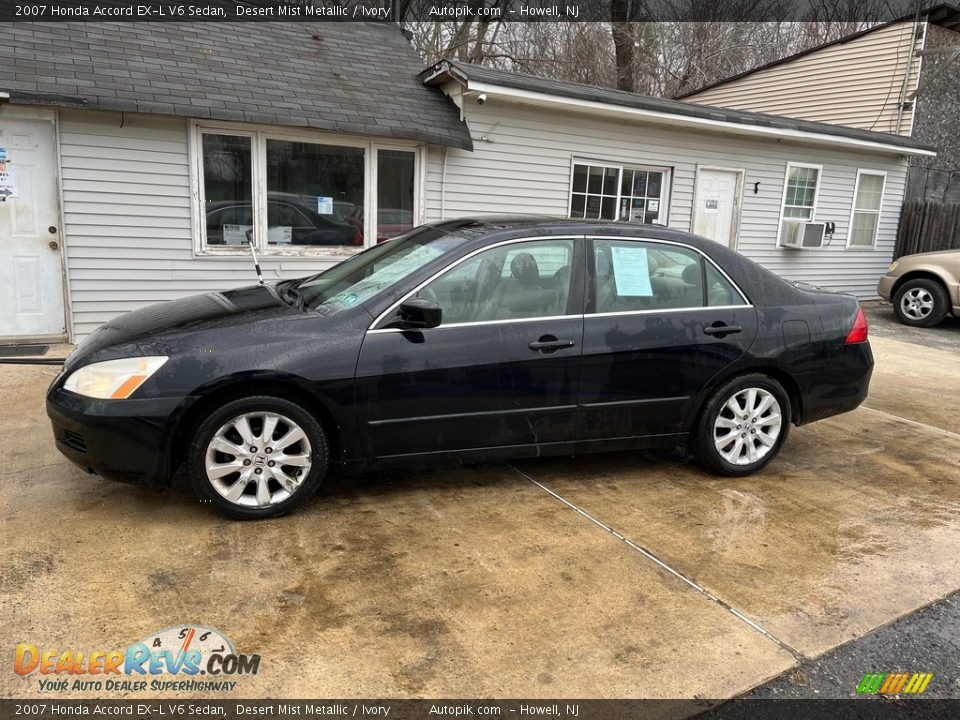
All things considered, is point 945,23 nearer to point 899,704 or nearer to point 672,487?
point 672,487

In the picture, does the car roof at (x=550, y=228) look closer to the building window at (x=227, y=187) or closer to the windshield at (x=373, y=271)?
the windshield at (x=373, y=271)

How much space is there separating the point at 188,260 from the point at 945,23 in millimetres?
13719

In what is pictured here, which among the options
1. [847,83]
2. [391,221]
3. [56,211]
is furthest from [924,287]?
[56,211]

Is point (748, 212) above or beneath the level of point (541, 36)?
beneath

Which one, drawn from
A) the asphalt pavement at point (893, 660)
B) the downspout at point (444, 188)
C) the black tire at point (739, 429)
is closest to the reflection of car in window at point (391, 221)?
the downspout at point (444, 188)

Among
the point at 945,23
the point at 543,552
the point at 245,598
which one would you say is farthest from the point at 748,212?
the point at 245,598

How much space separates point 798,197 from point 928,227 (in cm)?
304

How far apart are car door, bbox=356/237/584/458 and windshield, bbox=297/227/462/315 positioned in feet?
0.74

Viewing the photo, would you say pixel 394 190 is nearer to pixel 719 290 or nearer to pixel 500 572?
pixel 719 290

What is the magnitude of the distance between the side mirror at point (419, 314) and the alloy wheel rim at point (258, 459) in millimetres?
739

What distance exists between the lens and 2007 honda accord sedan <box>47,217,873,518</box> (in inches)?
133

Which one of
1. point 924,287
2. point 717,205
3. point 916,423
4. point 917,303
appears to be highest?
point 717,205

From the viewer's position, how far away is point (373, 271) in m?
4.11

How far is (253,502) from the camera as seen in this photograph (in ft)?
11.5
